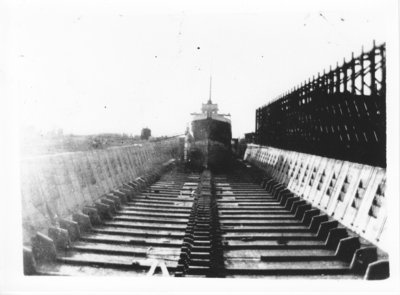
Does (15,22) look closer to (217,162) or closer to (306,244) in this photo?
(306,244)

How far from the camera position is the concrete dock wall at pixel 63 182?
17.0ft

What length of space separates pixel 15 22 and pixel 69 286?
3.39 meters

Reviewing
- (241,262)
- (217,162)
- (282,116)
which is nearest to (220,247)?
(241,262)

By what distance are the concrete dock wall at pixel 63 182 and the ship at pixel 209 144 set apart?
646 centimetres

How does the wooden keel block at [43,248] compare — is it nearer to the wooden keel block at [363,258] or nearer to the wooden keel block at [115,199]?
the wooden keel block at [115,199]

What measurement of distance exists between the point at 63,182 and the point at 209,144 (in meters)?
10.5

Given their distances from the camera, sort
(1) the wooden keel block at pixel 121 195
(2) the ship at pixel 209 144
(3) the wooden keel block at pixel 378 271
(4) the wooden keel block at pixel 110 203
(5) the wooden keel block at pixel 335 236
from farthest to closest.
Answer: (2) the ship at pixel 209 144, (1) the wooden keel block at pixel 121 195, (4) the wooden keel block at pixel 110 203, (5) the wooden keel block at pixel 335 236, (3) the wooden keel block at pixel 378 271

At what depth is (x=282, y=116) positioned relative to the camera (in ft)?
57.1

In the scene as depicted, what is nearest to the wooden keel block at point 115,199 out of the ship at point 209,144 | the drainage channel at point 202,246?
the drainage channel at point 202,246

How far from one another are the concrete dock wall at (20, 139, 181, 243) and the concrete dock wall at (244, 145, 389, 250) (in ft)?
15.1

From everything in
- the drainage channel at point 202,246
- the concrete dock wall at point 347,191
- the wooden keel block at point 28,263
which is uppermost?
the concrete dock wall at point 347,191

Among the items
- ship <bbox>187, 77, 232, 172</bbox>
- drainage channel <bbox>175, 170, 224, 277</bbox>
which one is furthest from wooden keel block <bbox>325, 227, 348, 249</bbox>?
ship <bbox>187, 77, 232, 172</bbox>

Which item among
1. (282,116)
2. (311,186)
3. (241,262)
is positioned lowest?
(241,262)

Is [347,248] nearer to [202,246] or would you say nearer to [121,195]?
[202,246]
